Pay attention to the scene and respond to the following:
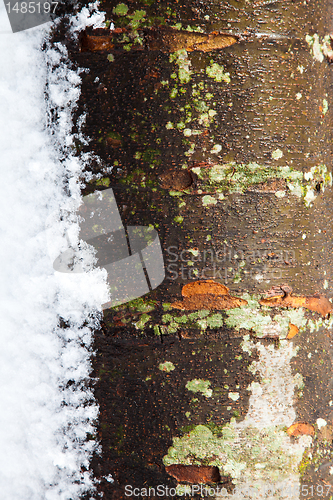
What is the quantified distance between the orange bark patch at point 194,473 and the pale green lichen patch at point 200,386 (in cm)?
24

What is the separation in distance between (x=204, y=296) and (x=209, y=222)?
0.23 metres

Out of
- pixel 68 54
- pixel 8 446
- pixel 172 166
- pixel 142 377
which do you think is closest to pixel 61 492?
pixel 8 446

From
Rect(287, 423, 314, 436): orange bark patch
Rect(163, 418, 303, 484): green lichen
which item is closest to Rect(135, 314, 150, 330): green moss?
Rect(163, 418, 303, 484): green lichen

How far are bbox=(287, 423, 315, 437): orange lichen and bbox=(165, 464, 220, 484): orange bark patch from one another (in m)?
0.28

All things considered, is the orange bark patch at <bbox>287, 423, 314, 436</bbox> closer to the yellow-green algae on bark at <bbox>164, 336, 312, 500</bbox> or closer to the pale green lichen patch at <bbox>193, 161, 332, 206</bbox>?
the yellow-green algae on bark at <bbox>164, 336, 312, 500</bbox>

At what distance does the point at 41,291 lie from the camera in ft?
3.54

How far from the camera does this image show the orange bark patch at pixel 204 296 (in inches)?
36.8

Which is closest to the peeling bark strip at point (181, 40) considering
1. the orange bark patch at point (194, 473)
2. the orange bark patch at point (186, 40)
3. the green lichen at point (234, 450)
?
the orange bark patch at point (186, 40)

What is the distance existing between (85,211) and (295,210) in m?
0.69

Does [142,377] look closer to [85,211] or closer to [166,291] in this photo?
[166,291]

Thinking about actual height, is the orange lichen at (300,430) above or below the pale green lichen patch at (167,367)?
below

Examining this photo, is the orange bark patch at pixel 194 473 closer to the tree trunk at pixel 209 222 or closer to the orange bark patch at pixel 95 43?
the tree trunk at pixel 209 222

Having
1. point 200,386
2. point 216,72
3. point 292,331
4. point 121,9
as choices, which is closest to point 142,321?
point 200,386

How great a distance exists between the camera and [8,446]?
3.88 ft
